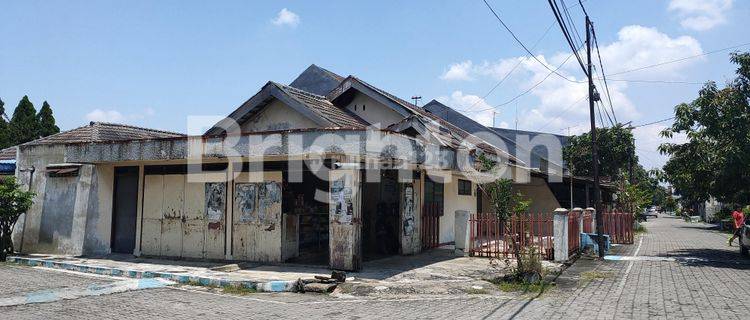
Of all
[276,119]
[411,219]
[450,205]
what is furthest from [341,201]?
[450,205]

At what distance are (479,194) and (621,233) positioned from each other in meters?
5.64

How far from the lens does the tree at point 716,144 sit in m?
13.8

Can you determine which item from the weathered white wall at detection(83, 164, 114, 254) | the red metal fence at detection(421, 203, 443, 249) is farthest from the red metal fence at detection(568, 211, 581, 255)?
the weathered white wall at detection(83, 164, 114, 254)

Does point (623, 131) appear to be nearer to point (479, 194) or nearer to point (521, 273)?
point (479, 194)

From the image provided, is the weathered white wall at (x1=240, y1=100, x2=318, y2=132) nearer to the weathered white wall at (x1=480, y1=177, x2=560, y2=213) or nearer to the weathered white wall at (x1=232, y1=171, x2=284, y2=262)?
the weathered white wall at (x1=232, y1=171, x2=284, y2=262)

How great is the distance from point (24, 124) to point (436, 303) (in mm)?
31098

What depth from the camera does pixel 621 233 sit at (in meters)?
20.6

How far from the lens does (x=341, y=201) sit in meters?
11.3

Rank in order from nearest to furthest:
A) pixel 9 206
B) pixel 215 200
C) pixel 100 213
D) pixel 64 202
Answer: pixel 215 200 < pixel 9 206 < pixel 100 213 < pixel 64 202

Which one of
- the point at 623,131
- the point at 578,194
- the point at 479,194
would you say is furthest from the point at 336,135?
the point at 623,131

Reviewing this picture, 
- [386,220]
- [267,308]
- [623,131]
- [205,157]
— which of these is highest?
[623,131]

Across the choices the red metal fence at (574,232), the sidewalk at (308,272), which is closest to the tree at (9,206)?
the sidewalk at (308,272)

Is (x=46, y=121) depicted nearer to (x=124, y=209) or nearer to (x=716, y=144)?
(x=124, y=209)

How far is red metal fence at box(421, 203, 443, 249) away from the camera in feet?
52.3
